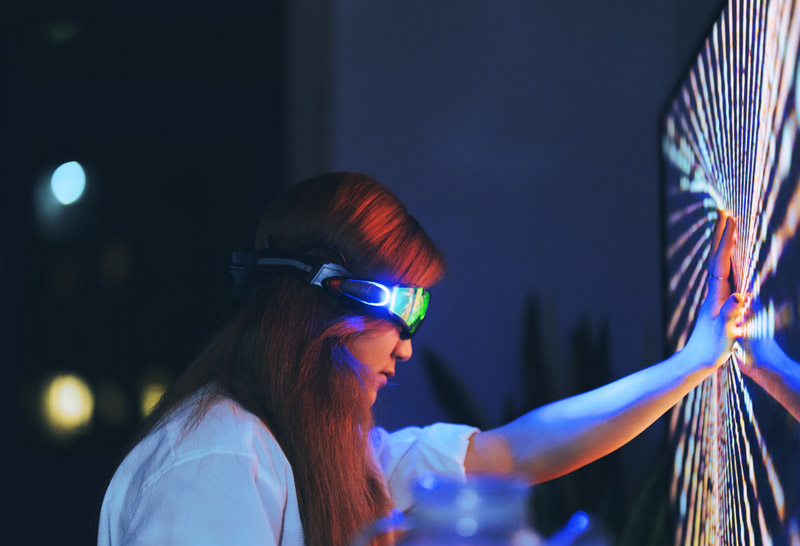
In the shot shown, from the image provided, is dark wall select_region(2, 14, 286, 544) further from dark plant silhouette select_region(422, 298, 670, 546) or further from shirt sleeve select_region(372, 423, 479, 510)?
shirt sleeve select_region(372, 423, 479, 510)

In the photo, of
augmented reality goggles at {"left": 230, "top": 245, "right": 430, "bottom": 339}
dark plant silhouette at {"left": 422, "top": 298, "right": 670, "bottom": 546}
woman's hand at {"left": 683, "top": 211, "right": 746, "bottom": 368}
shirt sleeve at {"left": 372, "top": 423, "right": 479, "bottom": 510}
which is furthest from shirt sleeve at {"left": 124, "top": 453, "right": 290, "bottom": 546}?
dark plant silhouette at {"left": 422, "top": 298, "right": 670, "bottom": 546}

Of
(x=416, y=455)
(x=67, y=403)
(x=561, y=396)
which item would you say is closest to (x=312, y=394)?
(x=416, y=455)

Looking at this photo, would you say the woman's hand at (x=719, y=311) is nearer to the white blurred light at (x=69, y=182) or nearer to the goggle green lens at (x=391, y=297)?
the goggle green lens at (x=391, y=297)

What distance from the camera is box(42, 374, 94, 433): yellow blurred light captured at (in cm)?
240

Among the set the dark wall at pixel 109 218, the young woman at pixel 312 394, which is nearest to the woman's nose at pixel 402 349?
the young woman at pixel 312 394

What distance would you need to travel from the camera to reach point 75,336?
2.42 metres

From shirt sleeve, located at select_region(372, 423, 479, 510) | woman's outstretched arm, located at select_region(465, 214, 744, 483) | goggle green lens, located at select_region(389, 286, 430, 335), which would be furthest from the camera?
shirt sleeve, located at select_region(372, 423, 479, 510)

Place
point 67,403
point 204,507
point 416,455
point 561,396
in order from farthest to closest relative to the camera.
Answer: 1. point 67,403
2. point 561,396
3. point 416,455
4. point 204,507

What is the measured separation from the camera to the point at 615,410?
3.67 ft

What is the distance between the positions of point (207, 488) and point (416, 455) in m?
0.46

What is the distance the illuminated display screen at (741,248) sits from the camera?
2.26ft

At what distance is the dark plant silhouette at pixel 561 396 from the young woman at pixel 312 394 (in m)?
0.70

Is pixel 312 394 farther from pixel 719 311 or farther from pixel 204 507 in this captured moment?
pixel 719 311

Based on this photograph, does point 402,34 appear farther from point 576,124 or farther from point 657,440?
point 657,440
